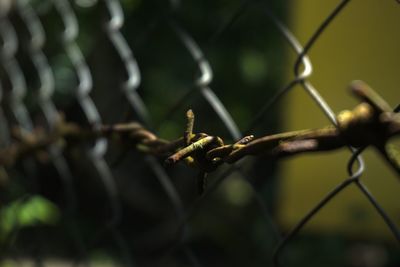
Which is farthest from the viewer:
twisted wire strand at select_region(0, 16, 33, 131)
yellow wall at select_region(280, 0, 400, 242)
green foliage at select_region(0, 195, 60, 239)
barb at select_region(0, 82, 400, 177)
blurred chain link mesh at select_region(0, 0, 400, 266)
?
blurred chain link mesh at select_region(0, 0, 400, 266)

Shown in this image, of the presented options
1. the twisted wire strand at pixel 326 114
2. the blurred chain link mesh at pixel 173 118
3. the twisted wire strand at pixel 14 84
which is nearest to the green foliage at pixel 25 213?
the blurred chain link mesh at pixel 173 118

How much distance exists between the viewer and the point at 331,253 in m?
2.10

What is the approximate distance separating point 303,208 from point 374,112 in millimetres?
1013

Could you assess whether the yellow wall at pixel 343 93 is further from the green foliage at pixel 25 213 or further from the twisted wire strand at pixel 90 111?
the green foliage at pixel 25 213

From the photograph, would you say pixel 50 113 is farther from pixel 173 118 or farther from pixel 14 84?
pixel 173 118

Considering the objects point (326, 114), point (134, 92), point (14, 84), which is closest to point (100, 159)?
point (134, 92)

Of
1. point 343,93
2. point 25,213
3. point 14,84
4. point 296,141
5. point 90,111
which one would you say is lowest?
point 296,141

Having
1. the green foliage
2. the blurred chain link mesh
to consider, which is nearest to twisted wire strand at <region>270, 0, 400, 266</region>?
the green foliage

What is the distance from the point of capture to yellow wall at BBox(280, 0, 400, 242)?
866 mm

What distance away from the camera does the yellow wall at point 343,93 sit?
87 cm

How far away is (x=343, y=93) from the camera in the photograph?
1.06 metres

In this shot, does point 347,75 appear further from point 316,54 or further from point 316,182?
point 316,182

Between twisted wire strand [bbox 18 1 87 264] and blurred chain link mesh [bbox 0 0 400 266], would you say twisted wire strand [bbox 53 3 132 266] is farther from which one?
blurred chain link mesh [bbox 0 0 400 266]

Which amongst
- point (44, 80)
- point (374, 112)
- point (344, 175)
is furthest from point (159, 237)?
point (374, 112)
